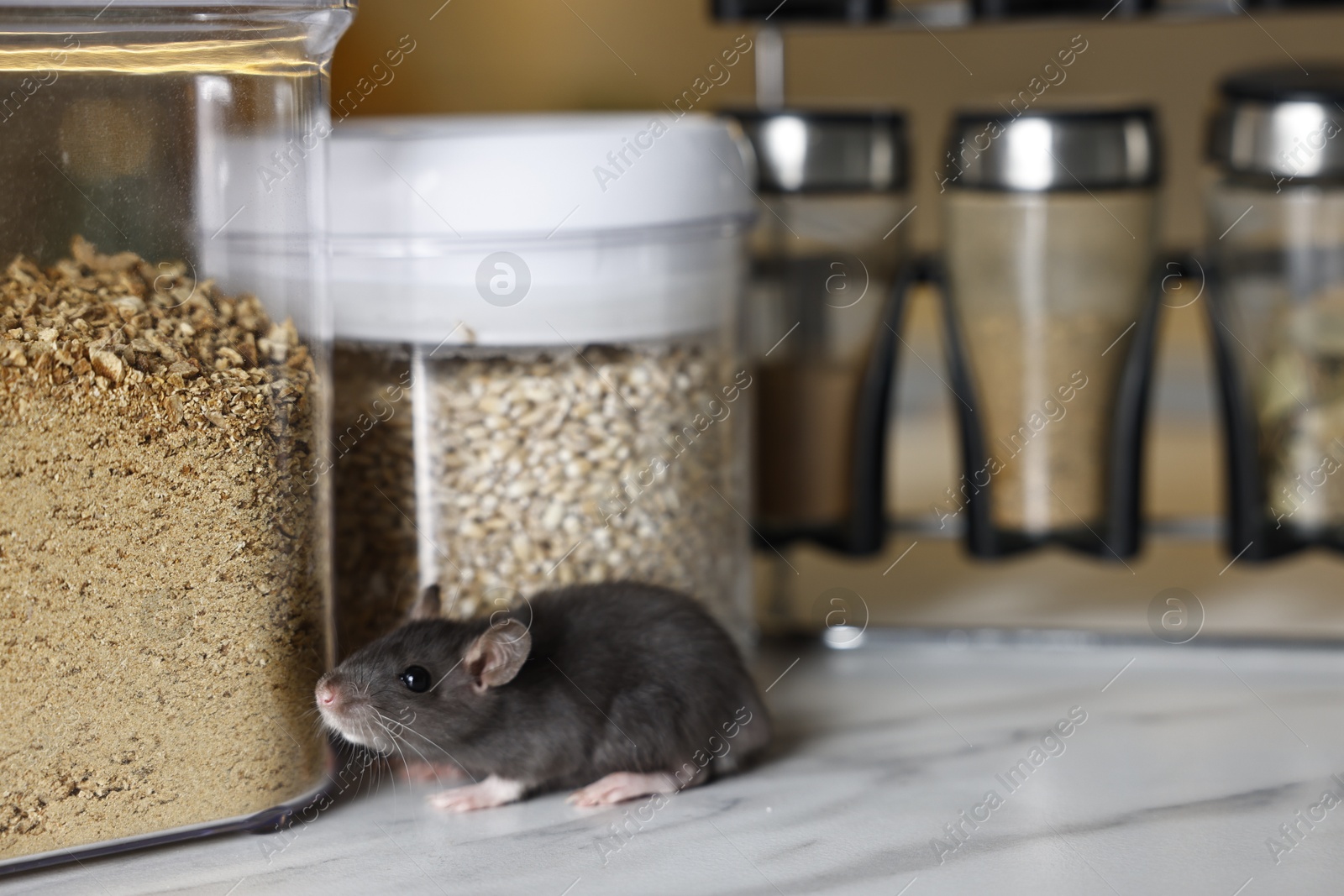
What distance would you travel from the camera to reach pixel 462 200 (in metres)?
0.76

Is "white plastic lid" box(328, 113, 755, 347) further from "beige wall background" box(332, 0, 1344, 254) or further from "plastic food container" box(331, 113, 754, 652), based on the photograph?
"beige wall background" box(332, 0, 1344, 254)

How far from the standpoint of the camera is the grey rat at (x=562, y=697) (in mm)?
718

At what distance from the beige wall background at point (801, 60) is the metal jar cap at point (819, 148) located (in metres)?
0.78

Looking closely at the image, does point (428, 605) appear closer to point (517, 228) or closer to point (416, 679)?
point (416, 679)

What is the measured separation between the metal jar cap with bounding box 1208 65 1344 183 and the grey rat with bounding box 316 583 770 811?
472mm

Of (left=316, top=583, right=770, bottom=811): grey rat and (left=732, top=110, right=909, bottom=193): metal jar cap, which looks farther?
(left=732, top=110, right=909, bottom=193): metal jar cap

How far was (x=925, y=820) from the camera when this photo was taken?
73 cm

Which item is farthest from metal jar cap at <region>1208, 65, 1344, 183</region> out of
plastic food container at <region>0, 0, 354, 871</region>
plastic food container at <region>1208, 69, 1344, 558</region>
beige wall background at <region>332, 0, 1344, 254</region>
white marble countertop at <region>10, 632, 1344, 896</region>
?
beige wall background at <region>332, 0, 1344, 254</region>

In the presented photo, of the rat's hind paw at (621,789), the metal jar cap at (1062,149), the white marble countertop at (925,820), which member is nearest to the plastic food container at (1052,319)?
the metal jar cap at (1062,149)

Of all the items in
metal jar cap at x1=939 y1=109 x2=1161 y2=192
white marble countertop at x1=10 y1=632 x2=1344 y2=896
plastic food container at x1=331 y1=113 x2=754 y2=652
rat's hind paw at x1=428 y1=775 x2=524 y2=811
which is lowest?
white marble countertop at x1=10 y1=632 x2=1344 y2=896

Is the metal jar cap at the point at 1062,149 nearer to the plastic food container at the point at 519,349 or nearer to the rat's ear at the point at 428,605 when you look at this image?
the plastic food container at the point at 519,349

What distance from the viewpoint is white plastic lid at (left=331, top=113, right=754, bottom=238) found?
76 centimetres

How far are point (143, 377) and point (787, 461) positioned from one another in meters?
0.50

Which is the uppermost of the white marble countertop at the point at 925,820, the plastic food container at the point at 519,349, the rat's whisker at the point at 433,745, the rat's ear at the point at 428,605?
the plastic food container at the point at 519,349
